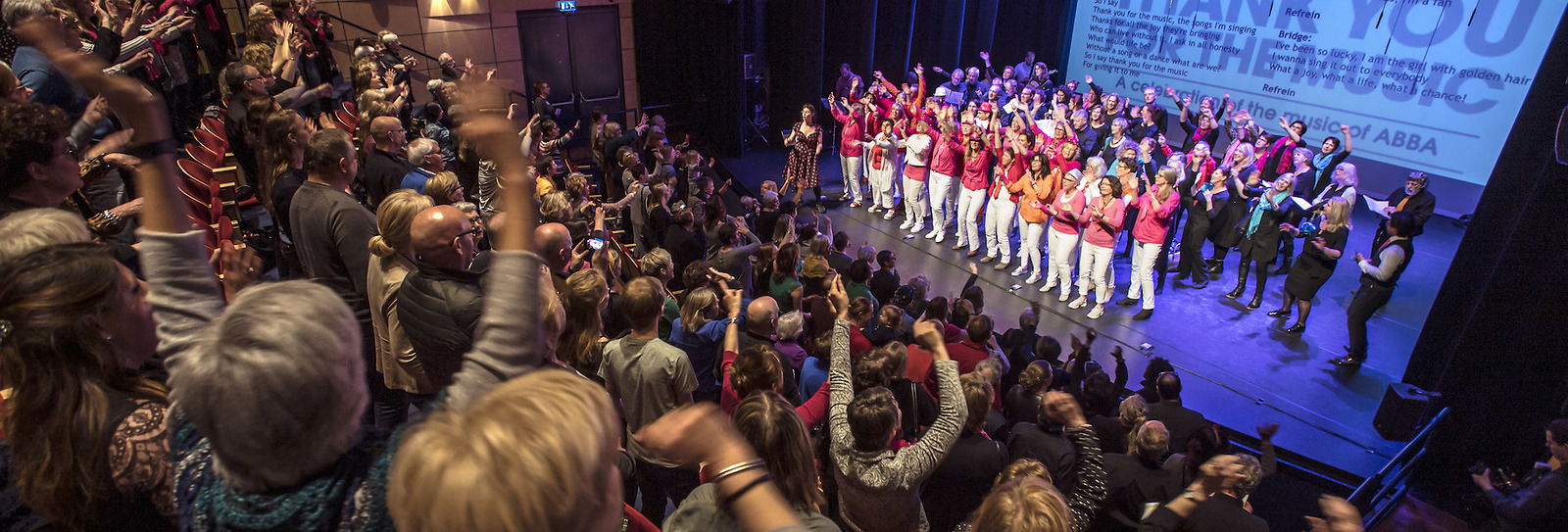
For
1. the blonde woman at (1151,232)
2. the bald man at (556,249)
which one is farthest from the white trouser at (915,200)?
the bald man at (556,249)

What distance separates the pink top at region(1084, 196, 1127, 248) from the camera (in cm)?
678

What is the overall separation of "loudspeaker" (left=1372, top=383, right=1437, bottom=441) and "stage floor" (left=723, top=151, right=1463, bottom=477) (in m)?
0.12

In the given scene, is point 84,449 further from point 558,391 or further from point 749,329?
point 749,329

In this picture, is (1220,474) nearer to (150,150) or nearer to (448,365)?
(448,365)

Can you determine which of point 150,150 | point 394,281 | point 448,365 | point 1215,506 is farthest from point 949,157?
point 150,150

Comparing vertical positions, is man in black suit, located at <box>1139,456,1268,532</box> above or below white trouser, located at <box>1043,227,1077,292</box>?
above

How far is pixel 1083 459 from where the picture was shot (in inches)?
122

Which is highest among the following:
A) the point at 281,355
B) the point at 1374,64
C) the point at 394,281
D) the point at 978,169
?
the point at 281,355

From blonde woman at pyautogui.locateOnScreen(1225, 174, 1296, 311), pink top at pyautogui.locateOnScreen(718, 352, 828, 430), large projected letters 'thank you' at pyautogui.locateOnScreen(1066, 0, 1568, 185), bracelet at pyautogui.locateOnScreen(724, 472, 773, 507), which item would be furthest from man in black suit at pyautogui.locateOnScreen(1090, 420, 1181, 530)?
large projected letters 'thank you' at pyautogui.locateOnScreen(1066, 0, 1568, 185)

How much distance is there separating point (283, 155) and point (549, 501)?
3.34 metres

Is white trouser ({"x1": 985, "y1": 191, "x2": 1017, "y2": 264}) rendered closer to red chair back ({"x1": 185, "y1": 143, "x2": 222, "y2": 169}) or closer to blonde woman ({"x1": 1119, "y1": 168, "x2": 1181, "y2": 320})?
blonde woman ({"x1": 1119, "y1": 168, "x2": 1181, "y2": 320})

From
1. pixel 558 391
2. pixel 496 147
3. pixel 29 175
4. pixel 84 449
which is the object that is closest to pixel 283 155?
pixel 29 175

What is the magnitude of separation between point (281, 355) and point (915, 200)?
8786 mm

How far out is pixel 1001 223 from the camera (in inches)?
324
